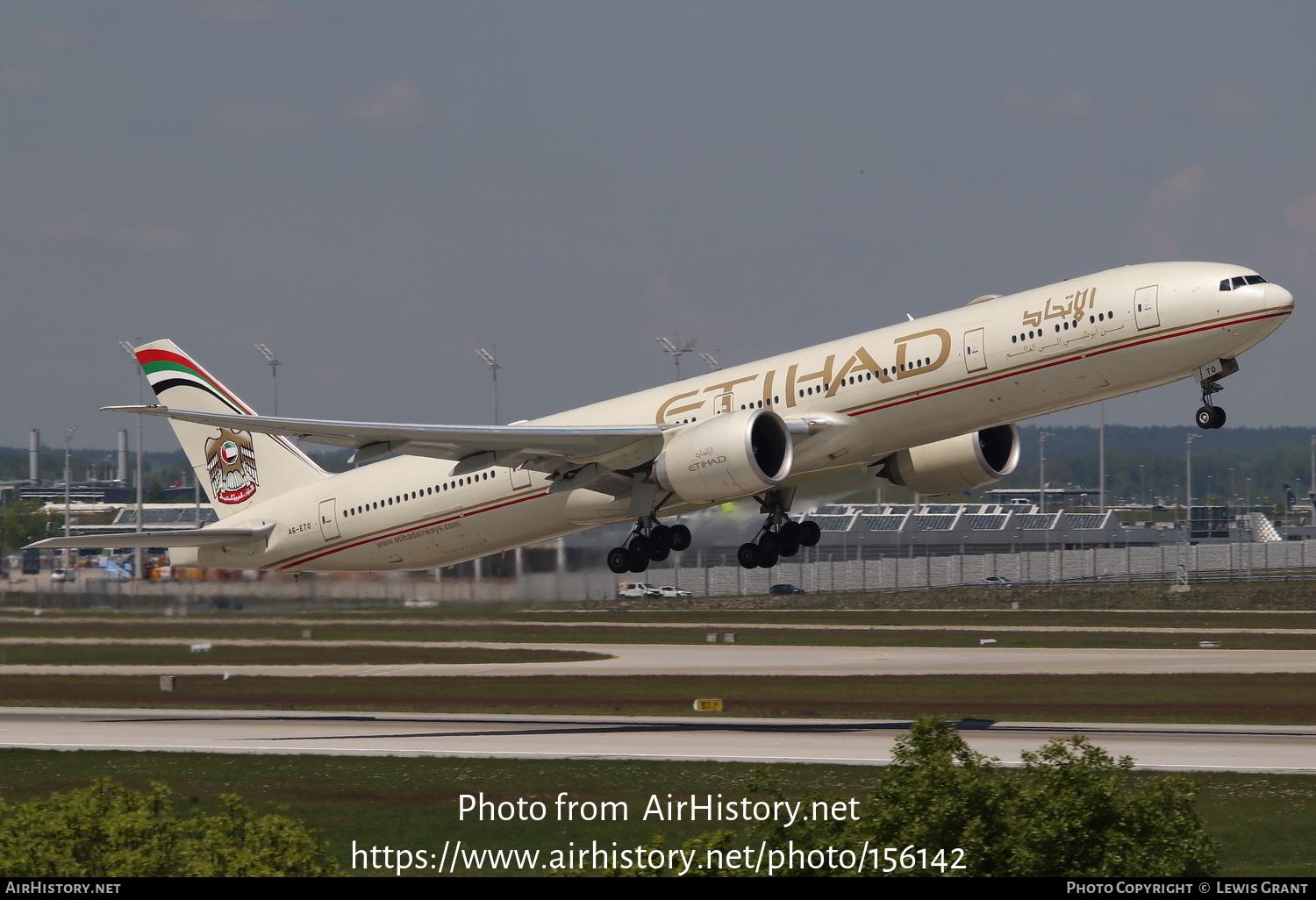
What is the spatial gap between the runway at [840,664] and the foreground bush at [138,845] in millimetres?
47840

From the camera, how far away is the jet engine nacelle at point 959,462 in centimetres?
3925

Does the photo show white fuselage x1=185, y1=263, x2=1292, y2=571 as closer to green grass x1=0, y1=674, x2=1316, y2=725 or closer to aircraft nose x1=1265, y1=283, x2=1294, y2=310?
aircraft nose x1=1265, y1=283, x2=1294, y2=310

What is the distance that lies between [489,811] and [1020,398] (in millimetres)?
14580

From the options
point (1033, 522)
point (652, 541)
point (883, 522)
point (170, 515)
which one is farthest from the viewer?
point (1033, 522)

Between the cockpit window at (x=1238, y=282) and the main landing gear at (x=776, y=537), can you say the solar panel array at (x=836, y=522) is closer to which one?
the main landing gear at (x=776, y=537)

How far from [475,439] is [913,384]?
10445mm

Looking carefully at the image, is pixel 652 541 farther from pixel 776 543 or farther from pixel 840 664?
pixel 840 664

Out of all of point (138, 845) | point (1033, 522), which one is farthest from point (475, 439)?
point (1033, 522)

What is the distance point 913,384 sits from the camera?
33594 mm

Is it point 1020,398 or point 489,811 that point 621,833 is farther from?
point 1020,398

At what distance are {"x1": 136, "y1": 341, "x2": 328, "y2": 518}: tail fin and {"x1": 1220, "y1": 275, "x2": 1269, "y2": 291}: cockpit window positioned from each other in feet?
85.8

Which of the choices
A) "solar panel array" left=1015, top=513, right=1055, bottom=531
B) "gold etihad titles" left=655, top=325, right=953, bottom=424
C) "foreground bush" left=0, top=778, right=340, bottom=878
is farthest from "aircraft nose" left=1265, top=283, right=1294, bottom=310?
"solar panel array" left=1015, top=513, right=1055, bottom=531

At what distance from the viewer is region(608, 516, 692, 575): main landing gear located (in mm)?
38469

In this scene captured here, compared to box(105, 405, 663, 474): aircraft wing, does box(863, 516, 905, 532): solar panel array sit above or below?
below
